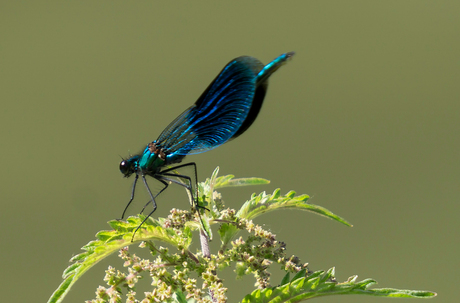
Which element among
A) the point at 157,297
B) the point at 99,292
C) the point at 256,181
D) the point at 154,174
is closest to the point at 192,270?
the point at 157,297

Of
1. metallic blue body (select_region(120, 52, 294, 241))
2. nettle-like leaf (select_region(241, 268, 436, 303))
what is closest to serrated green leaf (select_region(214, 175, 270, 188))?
metallic blue body (select_region(120, 52, 294, 241))

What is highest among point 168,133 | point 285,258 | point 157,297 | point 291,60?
point 291,60

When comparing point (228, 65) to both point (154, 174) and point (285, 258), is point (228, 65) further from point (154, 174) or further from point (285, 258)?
point (285, 258)

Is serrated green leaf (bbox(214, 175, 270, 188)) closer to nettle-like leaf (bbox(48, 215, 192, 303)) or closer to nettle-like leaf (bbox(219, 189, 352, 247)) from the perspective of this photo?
nettle-like leaf (bbox(219, 189, 352, 247))

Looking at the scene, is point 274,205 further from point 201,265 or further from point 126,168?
point 126,168

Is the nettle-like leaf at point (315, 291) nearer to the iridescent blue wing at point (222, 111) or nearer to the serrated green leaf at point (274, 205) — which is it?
the serrated green leaf at point (274, 205)

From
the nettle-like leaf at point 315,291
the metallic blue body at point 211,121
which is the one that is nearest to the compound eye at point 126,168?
the metallic blue body at point 211,121
